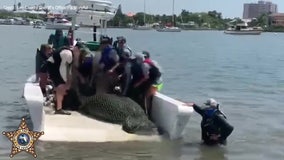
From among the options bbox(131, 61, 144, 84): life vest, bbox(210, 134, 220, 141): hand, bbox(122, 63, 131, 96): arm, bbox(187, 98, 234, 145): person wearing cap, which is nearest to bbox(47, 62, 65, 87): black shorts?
bbox(122, 63, 131, 96): arm

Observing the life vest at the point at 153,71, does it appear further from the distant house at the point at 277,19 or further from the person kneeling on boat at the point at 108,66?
the distant house at the point at 277,19

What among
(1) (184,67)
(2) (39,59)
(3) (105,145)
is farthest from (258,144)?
(1) (184,67)

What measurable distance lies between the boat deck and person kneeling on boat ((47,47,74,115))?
17.7 inches

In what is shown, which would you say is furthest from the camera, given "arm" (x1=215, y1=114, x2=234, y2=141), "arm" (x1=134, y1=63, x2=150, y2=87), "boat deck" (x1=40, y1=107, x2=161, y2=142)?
"arm" (x1=134, y1=63, x2=150, y2=87)

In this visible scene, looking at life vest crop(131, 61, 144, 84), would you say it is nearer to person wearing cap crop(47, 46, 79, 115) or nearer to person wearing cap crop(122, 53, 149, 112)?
person wearing cap crop(122, 53, 149, 112)

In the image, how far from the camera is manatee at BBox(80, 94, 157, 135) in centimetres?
1086

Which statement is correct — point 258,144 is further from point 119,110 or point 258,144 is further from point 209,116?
point 119,110

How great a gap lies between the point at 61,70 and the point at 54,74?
0.31m

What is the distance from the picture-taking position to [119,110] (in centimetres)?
1111

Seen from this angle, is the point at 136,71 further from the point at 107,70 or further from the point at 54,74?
the point at 54,74

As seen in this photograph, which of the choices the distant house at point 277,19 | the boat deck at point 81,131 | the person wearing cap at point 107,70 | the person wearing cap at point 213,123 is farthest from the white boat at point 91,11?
the distant house at point 277,19

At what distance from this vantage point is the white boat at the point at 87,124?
10.1 meters

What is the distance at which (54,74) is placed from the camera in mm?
11555

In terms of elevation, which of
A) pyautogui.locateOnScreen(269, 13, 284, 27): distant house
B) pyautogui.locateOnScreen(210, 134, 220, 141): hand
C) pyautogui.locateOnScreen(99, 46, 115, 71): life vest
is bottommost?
pyautogui.locateOnScreen(269, 13, 284, 27): distant house
